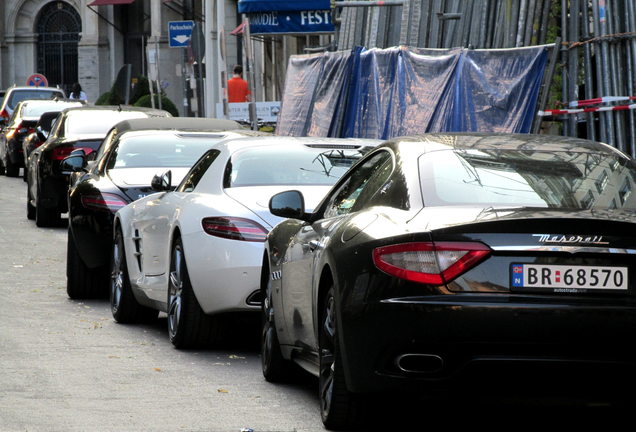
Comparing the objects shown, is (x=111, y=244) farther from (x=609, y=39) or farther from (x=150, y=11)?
(x=150, y=11)

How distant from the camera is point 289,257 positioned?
26.0 ft

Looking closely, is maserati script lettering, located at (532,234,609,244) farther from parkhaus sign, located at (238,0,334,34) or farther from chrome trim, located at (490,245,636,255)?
parkhaus sign, located at (238,0,334,34)

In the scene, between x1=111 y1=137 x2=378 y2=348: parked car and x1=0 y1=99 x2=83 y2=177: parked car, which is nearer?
x1=111 y1=137 x2=378 y2=348: parked car

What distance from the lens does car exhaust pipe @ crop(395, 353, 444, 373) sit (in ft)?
20.1

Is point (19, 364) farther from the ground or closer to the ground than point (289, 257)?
closer to the ground

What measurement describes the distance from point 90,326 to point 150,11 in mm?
59806

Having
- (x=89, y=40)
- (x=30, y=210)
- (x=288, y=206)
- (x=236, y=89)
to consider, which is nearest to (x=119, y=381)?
(x=288, y=206)

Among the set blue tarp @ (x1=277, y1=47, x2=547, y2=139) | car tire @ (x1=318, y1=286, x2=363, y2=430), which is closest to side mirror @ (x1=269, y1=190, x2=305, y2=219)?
car tire @ (x1=318, y1=286, x2=363, y2=430)

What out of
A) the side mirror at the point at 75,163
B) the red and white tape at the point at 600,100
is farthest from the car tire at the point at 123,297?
the red and white tape at the point at 600,100

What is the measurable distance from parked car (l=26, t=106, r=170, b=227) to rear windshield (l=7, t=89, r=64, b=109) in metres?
15.8

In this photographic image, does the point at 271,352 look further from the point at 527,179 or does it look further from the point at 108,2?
the point at 108,2

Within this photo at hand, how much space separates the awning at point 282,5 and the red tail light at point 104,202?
16.0m

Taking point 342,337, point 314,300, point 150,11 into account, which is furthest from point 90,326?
point 150,11

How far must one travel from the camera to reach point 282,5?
2870 cm
